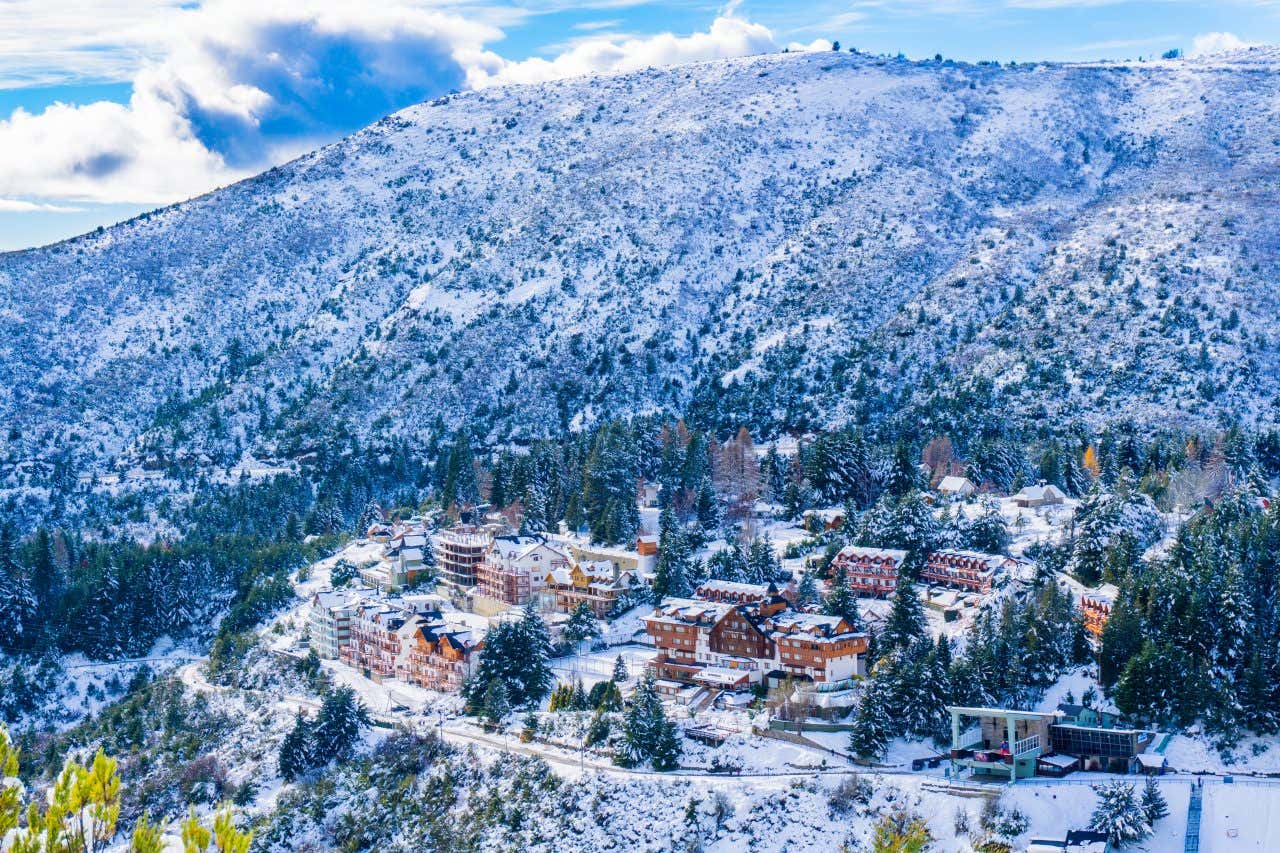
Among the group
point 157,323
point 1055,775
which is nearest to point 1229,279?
point 1055,775

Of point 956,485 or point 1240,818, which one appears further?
point 956,485

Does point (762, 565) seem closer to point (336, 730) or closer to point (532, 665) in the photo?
point (532, 665)

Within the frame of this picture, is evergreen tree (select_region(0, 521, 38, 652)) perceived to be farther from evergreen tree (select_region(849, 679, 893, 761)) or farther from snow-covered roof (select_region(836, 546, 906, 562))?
evergreen tree (select_region(849, 679, 893, 761))

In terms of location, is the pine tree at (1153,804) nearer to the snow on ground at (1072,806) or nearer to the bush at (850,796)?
the snow on ground at (1072,806)

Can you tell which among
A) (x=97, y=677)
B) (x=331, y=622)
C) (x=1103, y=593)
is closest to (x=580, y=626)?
(x=331, y=622)

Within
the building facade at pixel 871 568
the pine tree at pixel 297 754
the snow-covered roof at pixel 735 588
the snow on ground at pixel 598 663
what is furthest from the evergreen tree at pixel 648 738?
the building facade at pixel 871 568

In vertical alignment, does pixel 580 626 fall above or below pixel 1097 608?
below

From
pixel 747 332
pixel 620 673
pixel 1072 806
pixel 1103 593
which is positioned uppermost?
pixel 747 332
